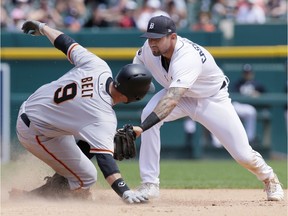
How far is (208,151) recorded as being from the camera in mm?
14102

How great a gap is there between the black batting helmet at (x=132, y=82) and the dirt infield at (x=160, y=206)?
989 millimetres

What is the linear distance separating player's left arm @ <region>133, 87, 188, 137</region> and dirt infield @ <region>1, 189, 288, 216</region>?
2.34 ft

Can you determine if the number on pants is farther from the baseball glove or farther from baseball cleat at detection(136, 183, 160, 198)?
baseball cleat at detection(136, 183, 160, 198)

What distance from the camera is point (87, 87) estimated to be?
21.5ft

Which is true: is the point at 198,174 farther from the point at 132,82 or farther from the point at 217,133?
the point at 132,82

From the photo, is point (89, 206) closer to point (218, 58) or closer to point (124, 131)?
point (124, 131)

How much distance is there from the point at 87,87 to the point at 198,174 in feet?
16.6

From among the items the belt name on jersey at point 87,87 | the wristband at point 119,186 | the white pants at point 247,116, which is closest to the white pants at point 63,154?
the belt name on jersey at point 87,87

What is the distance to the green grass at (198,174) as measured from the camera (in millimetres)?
9648

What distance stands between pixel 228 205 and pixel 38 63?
7758 mm

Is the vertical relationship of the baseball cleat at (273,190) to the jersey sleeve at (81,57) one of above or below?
below

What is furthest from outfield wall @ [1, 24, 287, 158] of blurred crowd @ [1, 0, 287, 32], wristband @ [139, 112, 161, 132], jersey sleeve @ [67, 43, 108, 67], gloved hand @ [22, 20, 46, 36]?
wristband @ [139, 112, 161, 132]

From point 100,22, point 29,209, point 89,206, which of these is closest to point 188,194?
point 89,206

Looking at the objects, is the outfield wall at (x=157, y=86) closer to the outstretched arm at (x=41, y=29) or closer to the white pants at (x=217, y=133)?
the white pants at (x=217, y=133)
